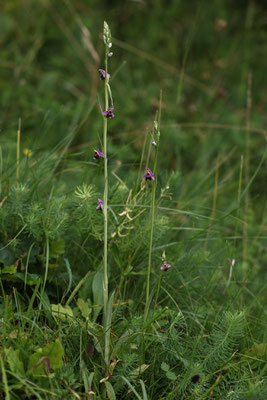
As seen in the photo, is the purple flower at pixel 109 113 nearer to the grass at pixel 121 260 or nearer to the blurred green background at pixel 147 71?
the grass at pixel 121 260

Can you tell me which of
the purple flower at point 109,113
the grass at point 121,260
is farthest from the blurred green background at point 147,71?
the purple flower at point 109,113

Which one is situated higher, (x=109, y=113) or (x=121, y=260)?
(x=109, y=113)

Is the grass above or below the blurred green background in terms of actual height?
below

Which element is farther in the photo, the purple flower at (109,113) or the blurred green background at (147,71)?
the blurred green background at (147,71)

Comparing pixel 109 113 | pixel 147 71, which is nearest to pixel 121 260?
pixel 109 113

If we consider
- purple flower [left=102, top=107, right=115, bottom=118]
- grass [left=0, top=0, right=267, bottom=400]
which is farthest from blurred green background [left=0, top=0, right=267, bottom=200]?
purple flower [left=102, top=107, right=115, bottom=118]

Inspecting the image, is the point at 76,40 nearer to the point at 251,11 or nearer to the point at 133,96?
the point at 133,96

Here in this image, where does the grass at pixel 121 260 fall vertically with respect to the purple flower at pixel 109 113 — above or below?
below

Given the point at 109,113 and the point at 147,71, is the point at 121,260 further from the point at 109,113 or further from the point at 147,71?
the point at 147,71

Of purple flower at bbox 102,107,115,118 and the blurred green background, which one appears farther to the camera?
the blurred green background

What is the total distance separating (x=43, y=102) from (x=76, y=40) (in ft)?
2.71

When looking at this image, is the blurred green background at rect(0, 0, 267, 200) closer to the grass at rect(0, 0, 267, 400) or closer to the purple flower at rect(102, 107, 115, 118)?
the grass at rect(0, 0, 267, 400)

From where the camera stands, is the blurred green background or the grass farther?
the blurred green background

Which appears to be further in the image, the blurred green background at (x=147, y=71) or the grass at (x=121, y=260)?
the blurred green background at (x=147, y=71)
